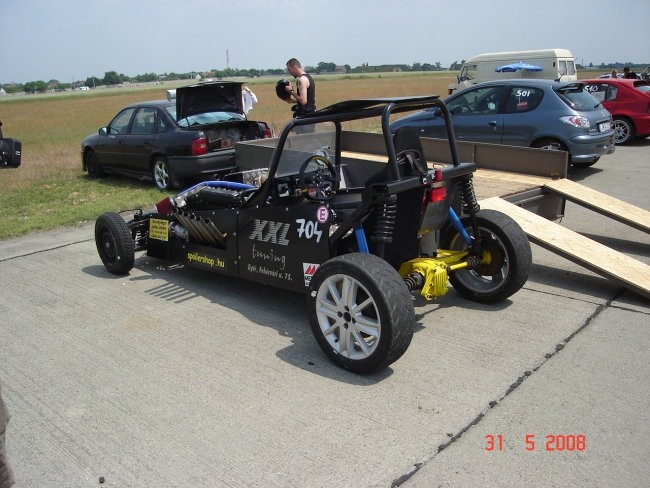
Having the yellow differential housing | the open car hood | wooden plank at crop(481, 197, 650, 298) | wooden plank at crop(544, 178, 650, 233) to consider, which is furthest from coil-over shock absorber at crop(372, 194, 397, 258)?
the open car hood

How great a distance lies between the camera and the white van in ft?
64.7

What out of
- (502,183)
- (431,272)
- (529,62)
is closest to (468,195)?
(431,272)

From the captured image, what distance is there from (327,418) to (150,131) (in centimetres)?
879

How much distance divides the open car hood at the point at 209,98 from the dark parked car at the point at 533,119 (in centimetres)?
284

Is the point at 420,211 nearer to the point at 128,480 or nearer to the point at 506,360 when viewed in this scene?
the point at 506,360

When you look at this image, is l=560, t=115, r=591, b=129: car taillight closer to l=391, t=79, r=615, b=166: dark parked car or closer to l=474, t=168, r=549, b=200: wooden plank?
l=391, t=79, r=615, b=166: dark parked car

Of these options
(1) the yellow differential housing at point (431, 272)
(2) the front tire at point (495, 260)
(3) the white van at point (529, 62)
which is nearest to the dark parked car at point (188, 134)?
(2) the front tire at point (495, 260)

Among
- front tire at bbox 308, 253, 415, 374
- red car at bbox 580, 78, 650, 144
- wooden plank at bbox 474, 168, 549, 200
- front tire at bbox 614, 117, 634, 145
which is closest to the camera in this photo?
front tire at bbox 308, 253, 415, 374

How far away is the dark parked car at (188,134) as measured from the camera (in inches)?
401

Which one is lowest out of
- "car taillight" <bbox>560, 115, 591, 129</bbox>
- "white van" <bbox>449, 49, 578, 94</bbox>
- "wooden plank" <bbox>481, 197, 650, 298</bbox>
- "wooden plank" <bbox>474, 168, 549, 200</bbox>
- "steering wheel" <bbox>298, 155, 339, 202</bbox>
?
"wooden plank" <bbox>481, 197, 650, 298</bbox>

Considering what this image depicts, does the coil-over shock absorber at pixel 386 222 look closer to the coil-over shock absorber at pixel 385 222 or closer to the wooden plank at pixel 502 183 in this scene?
the coil-over shock absorber at pixel 385 222

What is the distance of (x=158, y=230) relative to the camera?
19.6ft
